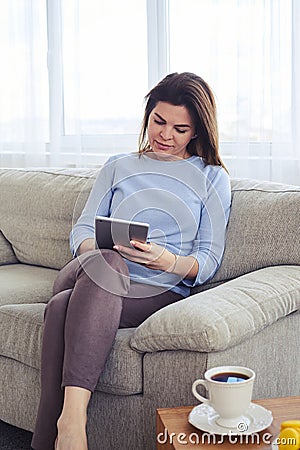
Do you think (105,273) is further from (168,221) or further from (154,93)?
(154,93)

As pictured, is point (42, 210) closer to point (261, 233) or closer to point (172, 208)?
point (172, 208)

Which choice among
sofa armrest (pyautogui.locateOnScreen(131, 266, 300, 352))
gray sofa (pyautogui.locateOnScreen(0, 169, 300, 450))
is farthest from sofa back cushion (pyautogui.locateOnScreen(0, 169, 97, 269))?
sofa armrest (pyautogui.locateOnScreen(131, 266, 300, 352))

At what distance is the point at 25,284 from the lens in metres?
2.52

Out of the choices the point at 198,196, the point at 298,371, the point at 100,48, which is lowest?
the point at 298,371

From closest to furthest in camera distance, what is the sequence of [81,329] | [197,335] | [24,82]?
[197,335], [81,329], [24,82]

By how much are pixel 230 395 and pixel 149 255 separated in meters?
0.64

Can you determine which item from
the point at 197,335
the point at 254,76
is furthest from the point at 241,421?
the point at 254,76

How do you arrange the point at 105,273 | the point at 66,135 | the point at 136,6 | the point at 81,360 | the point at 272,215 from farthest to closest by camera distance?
the point at 66,135, the point at 136,6, the point at 272,215, the point at 105,273, the point at 81,360

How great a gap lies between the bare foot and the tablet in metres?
0.49

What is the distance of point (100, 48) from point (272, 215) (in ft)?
5.22

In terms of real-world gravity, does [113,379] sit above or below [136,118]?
below

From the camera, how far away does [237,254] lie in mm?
2205

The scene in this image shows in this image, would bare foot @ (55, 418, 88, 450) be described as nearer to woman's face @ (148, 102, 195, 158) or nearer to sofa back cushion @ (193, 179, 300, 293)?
sofa back cushion @ (193, 179, 300, 293)

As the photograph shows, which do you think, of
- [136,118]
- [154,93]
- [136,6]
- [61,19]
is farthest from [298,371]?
[61,19]
